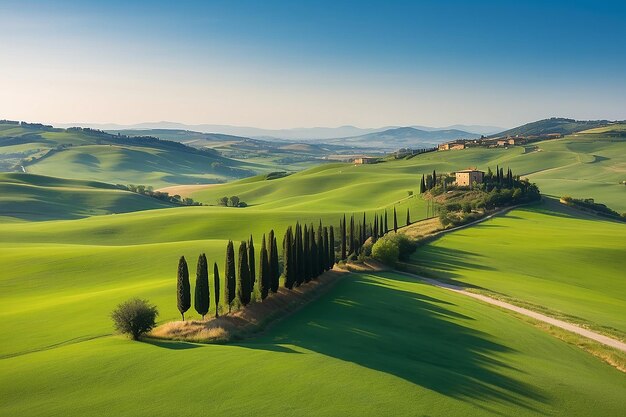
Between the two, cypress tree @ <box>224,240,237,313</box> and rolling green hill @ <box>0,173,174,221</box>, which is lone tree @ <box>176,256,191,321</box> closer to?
cypress tree @ <box>224,240,237,313</box>

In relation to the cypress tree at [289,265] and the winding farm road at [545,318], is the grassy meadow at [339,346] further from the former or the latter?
the cypress tree at [289,265]

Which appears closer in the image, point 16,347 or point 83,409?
point 83,409

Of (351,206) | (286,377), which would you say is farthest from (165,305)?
(351,206)

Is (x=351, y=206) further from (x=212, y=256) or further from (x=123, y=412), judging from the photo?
(x=123, y=412)

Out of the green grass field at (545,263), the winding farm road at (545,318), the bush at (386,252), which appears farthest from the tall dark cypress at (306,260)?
the green grass field at (545,263)

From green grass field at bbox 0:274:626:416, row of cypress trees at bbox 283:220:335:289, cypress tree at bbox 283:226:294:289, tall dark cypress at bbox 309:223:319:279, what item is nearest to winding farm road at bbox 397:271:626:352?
green grass field at bbox 0:274:626:416

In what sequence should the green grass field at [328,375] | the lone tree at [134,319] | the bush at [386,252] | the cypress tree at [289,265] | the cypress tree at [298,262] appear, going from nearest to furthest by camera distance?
the green grass field at [328,375] < the lone tree at [134,319] < the cypress tree at [289,265] < the cypress tree at [298,262] < the bush at [386,252]

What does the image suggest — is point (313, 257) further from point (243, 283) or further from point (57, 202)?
point (57, 202)
